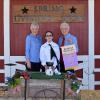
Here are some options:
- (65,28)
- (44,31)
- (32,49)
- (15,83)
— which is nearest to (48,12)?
(44,31)

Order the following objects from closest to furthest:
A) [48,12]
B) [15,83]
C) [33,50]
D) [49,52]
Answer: [15,83] < [49,52] < [33,50] < [48,12]

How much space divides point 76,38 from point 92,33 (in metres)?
0.40

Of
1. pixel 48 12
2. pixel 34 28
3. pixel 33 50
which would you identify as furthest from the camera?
pixel 48 12

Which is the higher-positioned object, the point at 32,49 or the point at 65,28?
the point at 65,28

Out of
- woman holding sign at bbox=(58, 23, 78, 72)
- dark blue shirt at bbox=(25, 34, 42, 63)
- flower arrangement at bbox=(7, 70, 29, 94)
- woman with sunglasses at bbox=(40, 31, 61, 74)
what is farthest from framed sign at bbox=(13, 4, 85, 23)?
flower arrangement at bbox=(7, 70, 29, 94)

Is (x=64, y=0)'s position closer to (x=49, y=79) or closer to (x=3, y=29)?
(x=3, y=29)

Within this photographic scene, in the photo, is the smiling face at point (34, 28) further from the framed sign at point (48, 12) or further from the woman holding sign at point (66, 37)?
the framed sign at point (48, 12)

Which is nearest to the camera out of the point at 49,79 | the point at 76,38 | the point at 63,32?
the point at 49,79

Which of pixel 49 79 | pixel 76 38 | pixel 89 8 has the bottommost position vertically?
pixel 49 79

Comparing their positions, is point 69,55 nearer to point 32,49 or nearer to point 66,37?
point 66,37

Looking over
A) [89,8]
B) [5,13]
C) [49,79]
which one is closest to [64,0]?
[89,8]

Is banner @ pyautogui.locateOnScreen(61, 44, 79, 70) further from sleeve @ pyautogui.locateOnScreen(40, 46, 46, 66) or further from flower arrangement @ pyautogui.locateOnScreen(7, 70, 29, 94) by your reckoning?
flower arrangement @ pyautogui.locateOnScreen(7, 70, 29, 94)

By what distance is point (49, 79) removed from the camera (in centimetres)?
711

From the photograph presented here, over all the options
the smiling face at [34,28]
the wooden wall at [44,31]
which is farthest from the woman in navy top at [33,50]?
the wooden wall at [44,31]
